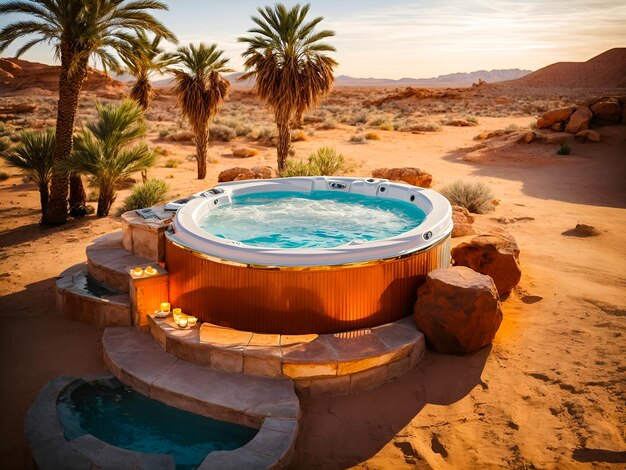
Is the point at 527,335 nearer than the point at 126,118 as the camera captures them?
Yes

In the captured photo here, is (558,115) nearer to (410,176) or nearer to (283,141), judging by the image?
(410,176)

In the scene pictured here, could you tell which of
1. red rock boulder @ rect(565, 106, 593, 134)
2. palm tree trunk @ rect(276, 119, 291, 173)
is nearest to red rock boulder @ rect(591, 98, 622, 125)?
red rock boulder @ rect(565, 106, 593, 134)

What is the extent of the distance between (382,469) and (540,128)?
65.0ft

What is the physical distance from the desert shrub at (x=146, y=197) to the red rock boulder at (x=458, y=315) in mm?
7053

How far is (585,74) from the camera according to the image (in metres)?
75.0

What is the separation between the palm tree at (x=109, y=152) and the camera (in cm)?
986

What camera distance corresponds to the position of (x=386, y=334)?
17.7ft

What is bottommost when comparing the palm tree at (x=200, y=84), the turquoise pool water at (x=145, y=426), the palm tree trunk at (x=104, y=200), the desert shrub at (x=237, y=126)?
the turquoise pool water at (x=145, y=426)

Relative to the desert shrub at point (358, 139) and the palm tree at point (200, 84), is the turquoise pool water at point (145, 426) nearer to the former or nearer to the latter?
the palm tree at point (200, 84)

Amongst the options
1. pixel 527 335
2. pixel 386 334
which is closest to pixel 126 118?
pixel 386 334

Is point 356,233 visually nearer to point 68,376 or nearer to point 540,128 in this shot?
point 68,376

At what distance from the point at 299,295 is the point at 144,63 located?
331 inches

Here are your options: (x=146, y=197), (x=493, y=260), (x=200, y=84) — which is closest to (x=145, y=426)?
(x=493, y=260)

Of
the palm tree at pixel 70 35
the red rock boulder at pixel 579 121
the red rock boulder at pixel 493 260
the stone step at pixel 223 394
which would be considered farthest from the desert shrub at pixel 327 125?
the stone step at pixel 223 394
